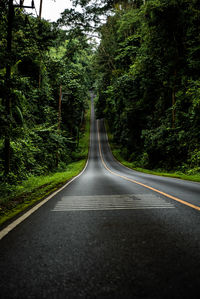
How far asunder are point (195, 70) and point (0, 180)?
61.9 ft

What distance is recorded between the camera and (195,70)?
18500mm

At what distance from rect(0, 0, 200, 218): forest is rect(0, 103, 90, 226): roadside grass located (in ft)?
2.21

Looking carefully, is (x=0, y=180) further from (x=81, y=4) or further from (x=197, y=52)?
(x=81, y=4)

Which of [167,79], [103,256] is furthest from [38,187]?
[167,79]

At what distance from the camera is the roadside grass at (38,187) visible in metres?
4.98

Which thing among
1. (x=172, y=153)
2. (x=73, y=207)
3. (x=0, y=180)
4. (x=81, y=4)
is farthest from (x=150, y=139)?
(x=81, y=4)

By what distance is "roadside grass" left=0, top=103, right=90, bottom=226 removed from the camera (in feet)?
16.3

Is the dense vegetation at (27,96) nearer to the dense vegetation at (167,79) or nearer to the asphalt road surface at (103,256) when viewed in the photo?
the asphalt road surface at (103,256)

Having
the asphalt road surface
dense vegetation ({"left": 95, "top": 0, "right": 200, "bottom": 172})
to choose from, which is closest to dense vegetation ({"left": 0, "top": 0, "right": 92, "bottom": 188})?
the asphalt road surface

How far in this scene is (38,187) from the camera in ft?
30.4

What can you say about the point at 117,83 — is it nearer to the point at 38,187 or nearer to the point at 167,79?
the point at 167,79

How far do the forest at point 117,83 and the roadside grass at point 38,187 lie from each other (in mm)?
675

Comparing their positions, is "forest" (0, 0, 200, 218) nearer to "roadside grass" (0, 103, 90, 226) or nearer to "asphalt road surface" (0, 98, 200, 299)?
"roadside grass" (0, 103, 90, 226)

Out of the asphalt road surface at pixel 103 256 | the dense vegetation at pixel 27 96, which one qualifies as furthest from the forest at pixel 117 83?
the asphalt road surface at pixel 103 256
